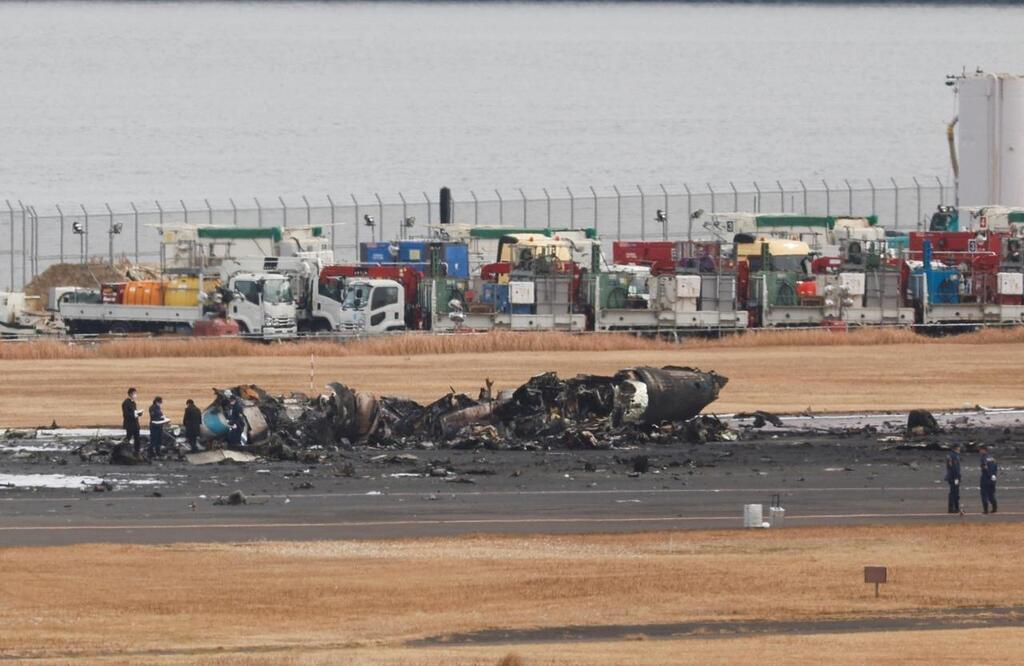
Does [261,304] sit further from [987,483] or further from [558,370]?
[987,483]

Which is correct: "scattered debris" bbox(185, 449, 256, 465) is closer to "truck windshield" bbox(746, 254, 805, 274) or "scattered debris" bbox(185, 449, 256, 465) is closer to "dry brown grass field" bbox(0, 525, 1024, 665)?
"dry brown grass field" bbox(0, 525, 1024, 665)

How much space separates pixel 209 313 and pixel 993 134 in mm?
46878

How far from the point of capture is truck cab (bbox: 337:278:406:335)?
69812mm

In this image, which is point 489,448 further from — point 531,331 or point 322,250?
point 322,250

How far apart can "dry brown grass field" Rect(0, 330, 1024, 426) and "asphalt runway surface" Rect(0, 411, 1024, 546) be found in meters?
7.41

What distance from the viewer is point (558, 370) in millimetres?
60406

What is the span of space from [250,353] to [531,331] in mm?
10566

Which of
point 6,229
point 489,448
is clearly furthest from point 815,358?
point 6,229

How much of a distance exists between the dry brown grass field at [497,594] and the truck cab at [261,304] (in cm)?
3631

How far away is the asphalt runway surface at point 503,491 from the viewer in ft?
115

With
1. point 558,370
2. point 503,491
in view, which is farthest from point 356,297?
point 503,491

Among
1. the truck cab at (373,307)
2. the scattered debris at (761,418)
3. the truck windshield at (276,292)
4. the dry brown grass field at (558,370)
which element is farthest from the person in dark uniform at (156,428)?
the truck cab at (373,307)

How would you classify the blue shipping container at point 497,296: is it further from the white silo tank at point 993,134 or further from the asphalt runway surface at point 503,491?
the white silo tank at point 993,134

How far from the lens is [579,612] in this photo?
2809 cm
